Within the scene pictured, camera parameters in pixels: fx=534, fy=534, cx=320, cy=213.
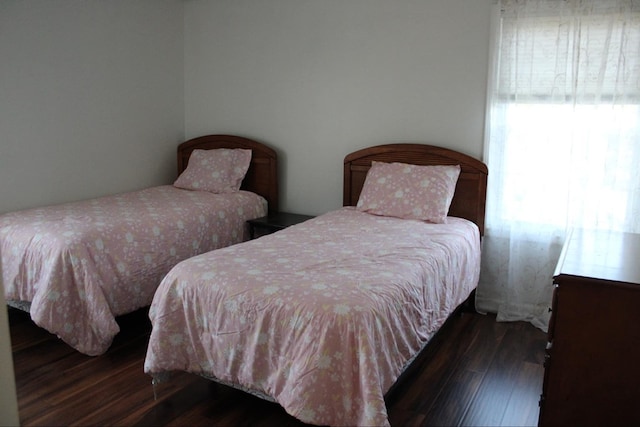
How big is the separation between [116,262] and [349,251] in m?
1.34

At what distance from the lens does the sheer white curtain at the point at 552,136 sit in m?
3.01

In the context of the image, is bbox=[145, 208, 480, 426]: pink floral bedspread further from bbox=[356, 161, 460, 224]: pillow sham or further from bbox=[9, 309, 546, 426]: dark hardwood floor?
bbox=[356, 161, 460, 224]: pillow sham

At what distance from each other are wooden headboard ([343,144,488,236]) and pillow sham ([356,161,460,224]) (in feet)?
0.24

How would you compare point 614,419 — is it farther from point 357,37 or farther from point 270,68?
point 270,68

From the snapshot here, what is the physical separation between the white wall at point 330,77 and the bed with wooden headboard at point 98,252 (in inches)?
31.6

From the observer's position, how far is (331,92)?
3979 millimetres

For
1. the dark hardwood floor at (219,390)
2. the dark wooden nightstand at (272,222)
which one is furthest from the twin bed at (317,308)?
the dark wooden nightstand at (272,222)

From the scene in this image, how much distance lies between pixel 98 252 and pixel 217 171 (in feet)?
4.74

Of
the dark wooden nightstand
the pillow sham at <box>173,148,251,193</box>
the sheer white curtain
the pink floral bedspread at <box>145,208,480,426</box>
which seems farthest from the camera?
the pillow sham at <box>173,148,251,193</box>

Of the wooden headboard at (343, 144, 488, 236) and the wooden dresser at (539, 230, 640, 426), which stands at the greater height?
the wooden headboard at (343, 144, 488, 236)

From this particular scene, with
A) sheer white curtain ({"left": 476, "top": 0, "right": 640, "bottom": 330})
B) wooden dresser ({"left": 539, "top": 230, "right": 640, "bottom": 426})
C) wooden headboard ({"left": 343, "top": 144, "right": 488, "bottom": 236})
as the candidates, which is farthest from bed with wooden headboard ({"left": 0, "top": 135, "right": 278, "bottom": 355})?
wooden dresser ({"left": 539, "top": 230, "right": 640, "bottom": 426})

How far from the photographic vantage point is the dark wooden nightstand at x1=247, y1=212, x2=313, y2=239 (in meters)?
3.80

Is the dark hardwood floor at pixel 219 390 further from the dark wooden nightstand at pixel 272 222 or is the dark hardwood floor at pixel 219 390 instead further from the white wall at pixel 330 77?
the white wall at pixel 330 77

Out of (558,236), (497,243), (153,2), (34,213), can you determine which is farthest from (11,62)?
(558,236)
